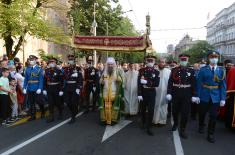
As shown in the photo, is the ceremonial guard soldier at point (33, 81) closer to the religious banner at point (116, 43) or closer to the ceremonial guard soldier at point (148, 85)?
the religious banner at point (116, 43)

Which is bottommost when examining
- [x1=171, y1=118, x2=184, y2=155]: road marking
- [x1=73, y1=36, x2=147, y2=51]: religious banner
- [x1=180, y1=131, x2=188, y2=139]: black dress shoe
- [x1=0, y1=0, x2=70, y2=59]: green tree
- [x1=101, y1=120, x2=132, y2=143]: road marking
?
[x1=171, y1=118, x2=184, y2=155]: road marking

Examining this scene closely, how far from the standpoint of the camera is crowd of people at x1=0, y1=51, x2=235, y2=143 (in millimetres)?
8867

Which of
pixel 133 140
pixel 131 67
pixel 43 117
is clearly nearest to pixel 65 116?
pixel 43 117

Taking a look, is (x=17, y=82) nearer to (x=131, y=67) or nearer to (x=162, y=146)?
(x=131, y=67)

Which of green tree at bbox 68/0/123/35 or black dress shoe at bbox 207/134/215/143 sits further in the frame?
green tree at bbox 68/0/123/35

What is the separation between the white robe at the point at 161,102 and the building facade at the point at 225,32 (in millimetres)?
105251

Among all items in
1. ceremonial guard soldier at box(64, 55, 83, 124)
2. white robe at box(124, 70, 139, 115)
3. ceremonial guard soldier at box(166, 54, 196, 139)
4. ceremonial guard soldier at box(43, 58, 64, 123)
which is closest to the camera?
ceremonial guard soldier at box(166, 54, 196, 139)

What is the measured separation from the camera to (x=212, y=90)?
343 inches

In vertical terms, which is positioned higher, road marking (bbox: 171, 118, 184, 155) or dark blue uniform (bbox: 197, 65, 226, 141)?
dark blue uniform (bbox: 197, 65, 226, 141)

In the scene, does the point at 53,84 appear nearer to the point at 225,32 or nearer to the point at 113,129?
the point at 113,129

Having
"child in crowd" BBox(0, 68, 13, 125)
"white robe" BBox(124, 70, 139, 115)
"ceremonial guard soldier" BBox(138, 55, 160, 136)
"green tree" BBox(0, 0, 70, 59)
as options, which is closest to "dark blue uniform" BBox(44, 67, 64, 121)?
"child in crowd" BBox(0, 68, 13, 125)

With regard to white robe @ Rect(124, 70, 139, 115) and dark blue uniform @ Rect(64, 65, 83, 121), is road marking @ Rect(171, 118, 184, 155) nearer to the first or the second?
white robe @ Rect(124, 70, 139, 115)

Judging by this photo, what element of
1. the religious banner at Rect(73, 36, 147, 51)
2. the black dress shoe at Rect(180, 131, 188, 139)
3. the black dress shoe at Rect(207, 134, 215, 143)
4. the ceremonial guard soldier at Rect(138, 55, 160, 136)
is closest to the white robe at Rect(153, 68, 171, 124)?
the ceremonial guard soldier at Rect(138, 55, 160, 136)

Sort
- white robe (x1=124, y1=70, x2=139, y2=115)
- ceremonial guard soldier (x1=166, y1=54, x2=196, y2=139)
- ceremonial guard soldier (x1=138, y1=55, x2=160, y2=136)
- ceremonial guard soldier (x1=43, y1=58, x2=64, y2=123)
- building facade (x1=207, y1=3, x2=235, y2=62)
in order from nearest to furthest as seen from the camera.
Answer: ceremonial guard soldier (x1=166, y1=54, x2=196, y2=139)
ceremonial guard soldier (x1=138, y1=55, x2=160, y2=136)
ceremonial guard soldier (x1=43, y1=58, x2=64, y2=123)
white robe (x1=124, y1=70, x2=139, y2=115)
building facade (x1=207, y1=3, x2=235, y2=62)
